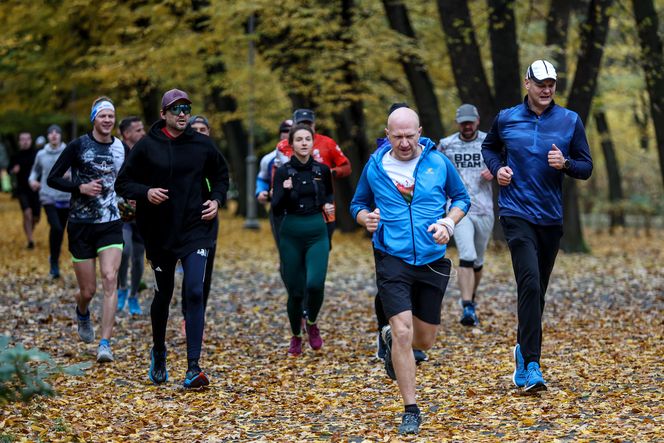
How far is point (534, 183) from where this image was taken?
814 centimetres

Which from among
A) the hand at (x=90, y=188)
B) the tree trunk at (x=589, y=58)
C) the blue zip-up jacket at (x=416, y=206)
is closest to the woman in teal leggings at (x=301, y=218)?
the hand at (x=90, y=188)

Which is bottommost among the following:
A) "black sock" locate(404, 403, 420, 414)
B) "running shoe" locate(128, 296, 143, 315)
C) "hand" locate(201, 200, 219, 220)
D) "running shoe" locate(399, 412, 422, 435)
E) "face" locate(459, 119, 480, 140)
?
"running shoe" locate(399, 412, 422, 435)

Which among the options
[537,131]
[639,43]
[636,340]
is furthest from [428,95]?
[537,131]

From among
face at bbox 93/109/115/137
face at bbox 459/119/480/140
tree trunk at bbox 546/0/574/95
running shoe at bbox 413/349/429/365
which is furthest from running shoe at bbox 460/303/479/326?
tree trunk at bbox 546/0/574/95

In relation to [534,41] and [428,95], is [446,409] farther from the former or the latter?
[534,41]

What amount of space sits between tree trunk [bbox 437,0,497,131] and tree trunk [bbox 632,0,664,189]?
2851 mm

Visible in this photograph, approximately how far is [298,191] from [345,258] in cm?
1285

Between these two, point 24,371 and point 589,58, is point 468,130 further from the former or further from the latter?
point 589,58

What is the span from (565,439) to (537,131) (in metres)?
2.56

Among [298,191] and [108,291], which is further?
[298,191]

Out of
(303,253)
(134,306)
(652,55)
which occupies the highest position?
(652,55)

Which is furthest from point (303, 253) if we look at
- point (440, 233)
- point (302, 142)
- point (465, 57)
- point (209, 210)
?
point (465, 57)

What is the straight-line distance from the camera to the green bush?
4.80 m

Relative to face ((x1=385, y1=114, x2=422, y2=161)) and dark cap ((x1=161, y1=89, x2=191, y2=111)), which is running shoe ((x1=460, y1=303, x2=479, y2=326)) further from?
face ((x1=385, y1=114, x2=422, y2=161))
